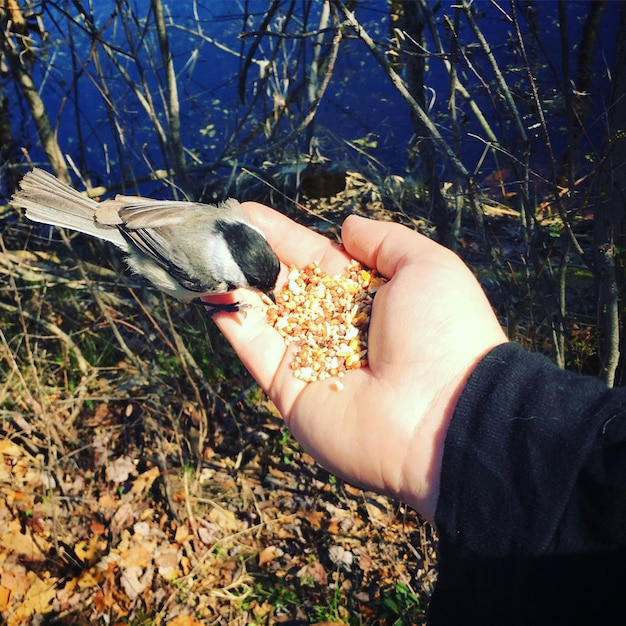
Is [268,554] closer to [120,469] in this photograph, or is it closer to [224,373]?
[120,469]

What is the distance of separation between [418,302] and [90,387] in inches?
102

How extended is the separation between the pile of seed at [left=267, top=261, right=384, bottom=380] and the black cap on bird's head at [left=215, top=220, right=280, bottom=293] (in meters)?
0.32

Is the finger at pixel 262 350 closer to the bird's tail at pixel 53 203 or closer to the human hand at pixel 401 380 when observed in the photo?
the human hand at pixel 401 380

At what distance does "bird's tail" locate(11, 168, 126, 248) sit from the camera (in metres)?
2.81

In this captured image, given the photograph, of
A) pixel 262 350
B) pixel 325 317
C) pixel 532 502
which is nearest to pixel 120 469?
pixel 262 350

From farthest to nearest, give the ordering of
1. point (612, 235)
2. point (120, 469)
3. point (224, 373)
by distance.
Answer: point (224, 373)
point (120, 469)
point (612, 235)

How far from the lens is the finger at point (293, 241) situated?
10.0ft

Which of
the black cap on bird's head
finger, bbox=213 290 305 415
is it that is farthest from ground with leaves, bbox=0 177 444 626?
the black cap on bird's head

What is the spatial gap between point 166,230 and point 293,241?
69cm

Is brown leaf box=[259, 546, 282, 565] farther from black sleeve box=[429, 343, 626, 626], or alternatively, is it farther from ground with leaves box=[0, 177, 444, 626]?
black sleeve box=[429, 343, 626, 626]

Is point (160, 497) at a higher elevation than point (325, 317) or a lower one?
lower

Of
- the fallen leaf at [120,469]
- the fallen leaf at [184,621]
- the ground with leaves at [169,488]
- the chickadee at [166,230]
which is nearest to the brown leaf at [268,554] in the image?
the ground with leaves at [169,488]

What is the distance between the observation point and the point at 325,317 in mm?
2809

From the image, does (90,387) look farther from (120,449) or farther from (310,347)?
(310,347)
